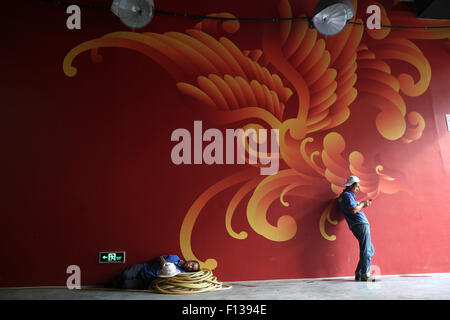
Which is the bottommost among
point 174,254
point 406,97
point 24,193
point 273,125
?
point 174,254

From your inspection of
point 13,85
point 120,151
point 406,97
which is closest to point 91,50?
point 13,85

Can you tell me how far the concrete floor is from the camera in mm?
2719

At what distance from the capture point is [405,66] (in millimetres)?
4262

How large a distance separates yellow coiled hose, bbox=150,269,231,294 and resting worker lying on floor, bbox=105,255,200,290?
78 millimetres

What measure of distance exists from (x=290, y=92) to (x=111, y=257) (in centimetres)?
285

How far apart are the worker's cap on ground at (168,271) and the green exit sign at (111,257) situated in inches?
22.8

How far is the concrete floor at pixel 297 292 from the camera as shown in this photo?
2.72 meters

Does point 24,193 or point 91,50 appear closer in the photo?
point 24,193

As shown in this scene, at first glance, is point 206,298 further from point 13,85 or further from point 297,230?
point 13,85

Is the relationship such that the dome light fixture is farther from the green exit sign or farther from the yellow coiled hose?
the green exit sign

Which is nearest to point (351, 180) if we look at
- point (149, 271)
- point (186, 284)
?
point (186, 284)

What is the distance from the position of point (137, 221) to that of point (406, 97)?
12.4ft

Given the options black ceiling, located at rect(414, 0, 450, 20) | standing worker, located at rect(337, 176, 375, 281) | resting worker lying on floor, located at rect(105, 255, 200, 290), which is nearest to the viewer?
resting worker lying on floor, located at rect(105, 255, 200, 290)

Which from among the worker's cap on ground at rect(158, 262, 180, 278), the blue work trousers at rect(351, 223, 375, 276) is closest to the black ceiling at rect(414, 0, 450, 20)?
the blue work trousers at rect(351, 223, 375, 276)
